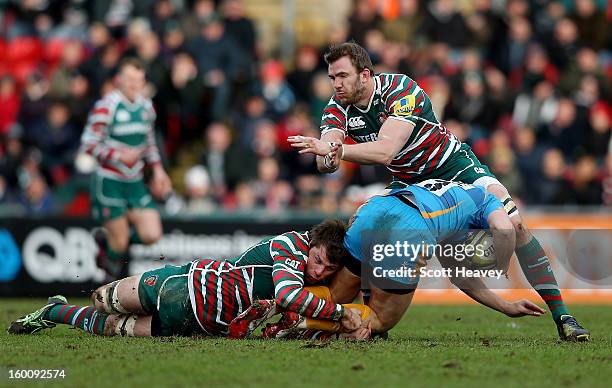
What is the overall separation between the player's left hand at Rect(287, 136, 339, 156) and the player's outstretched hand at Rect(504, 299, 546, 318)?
2097mm

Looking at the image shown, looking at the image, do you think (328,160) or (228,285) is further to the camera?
(328,160)

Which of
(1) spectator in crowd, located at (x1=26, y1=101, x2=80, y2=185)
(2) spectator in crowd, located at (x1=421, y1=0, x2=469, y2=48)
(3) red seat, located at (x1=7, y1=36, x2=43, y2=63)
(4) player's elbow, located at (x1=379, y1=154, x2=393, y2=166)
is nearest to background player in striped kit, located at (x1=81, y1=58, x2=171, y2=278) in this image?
(1) spectator in crowd, located at (x1=26, y1=101, x2=80, y2=185)

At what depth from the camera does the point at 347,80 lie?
9.67 metres

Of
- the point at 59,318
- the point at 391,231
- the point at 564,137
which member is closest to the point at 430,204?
the point at 391,231

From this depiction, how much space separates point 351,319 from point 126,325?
194 centimetres

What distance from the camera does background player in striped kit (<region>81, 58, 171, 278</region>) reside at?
45.6ft

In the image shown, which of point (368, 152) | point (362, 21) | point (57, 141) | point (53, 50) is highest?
point (362, 21)

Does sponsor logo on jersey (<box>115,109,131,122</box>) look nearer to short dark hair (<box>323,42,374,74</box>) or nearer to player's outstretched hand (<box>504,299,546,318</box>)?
short dark hair (<box>323,42,374,74</box>)

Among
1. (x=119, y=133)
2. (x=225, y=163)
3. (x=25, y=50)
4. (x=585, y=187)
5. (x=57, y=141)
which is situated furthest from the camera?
(x=25, y=50)

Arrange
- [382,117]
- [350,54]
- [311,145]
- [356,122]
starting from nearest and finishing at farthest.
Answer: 1. [311,145]
2. [350,54]
3. [382,117]
4. [356,122]

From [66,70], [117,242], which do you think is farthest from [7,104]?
[117,242]

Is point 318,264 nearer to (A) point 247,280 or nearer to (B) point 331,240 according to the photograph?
(B) point 331,240

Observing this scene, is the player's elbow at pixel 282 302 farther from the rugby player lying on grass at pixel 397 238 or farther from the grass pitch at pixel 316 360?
the grass pitch at pixel 316 360

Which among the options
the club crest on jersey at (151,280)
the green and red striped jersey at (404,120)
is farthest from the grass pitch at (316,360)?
the green and red striped jersey at (404,120)
